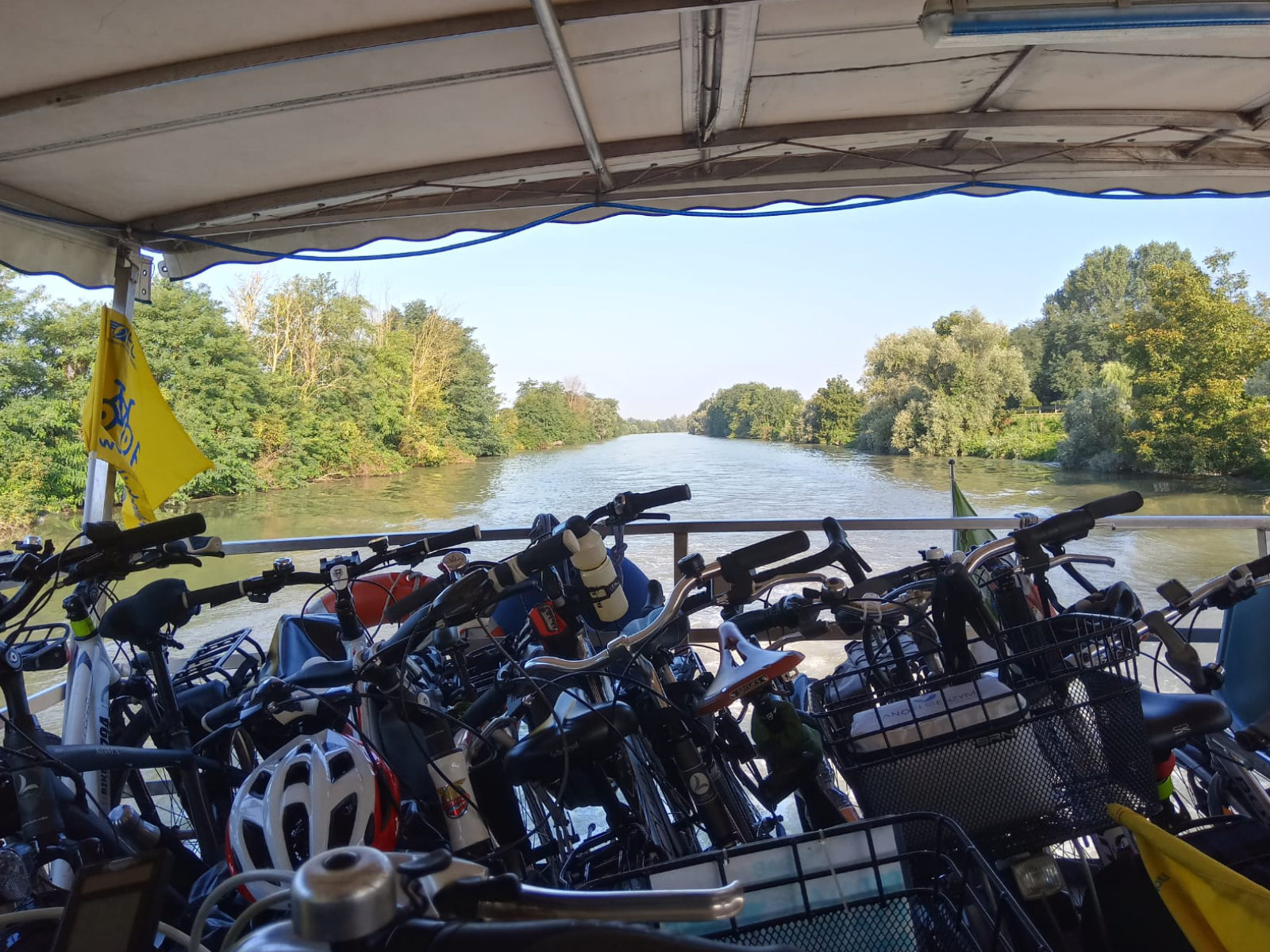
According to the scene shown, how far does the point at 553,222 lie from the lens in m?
3.62

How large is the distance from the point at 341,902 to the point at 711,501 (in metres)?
5.87

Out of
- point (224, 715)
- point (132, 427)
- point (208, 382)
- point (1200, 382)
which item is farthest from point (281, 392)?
point (1200, 382)

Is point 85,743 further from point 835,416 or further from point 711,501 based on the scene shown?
point 835,416

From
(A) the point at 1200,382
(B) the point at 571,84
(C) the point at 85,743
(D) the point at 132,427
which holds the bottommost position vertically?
(C) the point at 85,743

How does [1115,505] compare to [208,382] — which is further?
[208,382]

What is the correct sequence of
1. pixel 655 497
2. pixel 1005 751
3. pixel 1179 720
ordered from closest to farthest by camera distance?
pixel 1005 751 → pixel 1179 720 → pixel 655 497

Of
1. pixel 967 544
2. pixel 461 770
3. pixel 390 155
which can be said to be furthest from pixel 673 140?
pixel 461 770

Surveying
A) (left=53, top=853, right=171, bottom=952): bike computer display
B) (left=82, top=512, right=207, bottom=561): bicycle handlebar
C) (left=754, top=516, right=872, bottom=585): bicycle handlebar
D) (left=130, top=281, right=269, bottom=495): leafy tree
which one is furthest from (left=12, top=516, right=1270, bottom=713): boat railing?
(left=130, top=281, right=269, bottom=495): leafy tree

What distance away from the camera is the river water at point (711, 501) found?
541 centimetres

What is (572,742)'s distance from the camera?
1.41m

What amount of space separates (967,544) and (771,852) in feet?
9.66

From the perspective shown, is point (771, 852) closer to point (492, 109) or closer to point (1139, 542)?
point (492, 109)

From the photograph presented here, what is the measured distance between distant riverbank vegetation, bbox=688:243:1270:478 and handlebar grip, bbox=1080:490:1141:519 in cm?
1227

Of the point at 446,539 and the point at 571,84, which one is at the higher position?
the point at 571,84
